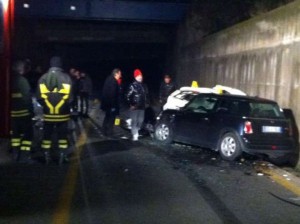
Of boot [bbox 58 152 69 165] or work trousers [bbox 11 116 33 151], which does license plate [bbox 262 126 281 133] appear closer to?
boot [bbox 58 152 69 165]

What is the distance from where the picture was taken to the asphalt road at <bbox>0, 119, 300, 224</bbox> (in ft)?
25.3

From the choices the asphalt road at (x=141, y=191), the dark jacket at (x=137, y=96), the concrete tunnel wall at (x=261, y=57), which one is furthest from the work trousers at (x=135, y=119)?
the concrete tunnel wall at (x=261, y=57)

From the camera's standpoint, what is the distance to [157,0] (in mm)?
33000

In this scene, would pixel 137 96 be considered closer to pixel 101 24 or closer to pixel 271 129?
pixel 271 129

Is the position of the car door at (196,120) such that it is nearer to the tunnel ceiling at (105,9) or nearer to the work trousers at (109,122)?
the work trousers at (109,122)

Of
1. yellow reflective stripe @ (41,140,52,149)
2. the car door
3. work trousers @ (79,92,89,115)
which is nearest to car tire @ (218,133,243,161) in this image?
the car door

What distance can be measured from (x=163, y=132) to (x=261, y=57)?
3419 mm

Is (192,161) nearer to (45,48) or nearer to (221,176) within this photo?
(221,176)

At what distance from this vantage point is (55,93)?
10.8 metres

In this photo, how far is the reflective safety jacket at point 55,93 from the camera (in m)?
10.8

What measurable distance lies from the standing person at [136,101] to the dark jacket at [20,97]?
4759mm

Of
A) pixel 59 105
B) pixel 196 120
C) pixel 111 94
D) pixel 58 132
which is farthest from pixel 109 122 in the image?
pixel 59 105

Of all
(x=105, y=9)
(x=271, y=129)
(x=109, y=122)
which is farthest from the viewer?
(x=105, y=9)

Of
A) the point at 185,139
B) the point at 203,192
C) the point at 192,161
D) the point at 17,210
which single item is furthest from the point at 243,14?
the point at 17,210
